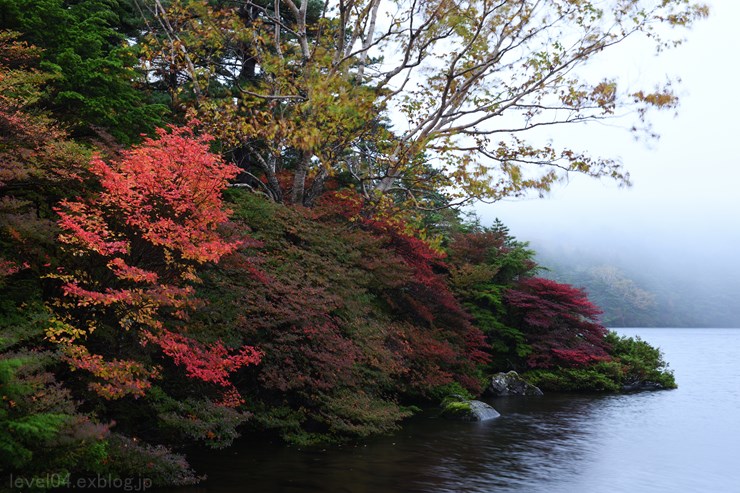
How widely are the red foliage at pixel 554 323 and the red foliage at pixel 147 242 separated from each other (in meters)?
14.4

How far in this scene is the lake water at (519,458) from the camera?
791cm

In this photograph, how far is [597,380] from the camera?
19328 mm

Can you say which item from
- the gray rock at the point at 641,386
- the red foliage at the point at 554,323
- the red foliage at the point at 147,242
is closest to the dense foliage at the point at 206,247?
the red foliage at the point at 147,242

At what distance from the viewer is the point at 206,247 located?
7207 mm

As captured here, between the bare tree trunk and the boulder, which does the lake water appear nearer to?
the boulder

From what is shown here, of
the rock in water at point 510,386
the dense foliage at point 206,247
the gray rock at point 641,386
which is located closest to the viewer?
the dense foliage at point 206,247

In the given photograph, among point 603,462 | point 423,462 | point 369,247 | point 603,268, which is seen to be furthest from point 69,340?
point 603,268

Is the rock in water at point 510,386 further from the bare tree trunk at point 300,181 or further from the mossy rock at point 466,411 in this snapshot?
the bare tree trunk at point 300,181

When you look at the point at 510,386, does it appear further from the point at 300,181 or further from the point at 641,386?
the point at 300,181

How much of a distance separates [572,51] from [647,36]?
5.19 ft

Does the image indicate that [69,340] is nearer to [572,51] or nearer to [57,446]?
[57,446]

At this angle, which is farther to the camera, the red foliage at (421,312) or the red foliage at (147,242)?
the red foliage at (421,312)

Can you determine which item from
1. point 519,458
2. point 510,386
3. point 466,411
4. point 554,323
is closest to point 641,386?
point 554,323

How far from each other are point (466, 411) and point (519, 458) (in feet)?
11.9
